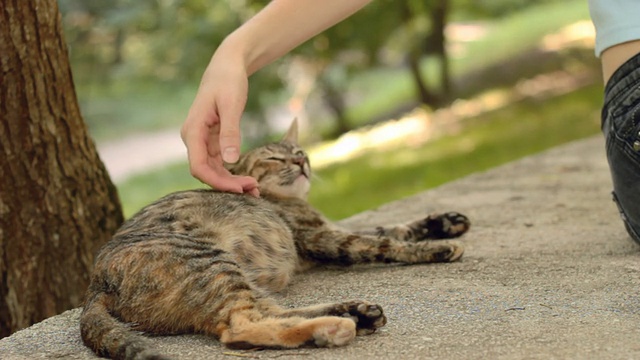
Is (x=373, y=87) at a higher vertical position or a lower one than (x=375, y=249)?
higher

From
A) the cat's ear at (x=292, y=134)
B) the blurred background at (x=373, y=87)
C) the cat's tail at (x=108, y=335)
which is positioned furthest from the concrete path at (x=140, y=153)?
the cat's tail at (x=108, y=335)

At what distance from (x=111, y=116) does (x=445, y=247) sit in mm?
18514

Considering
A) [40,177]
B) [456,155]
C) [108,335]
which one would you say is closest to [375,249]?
[108,335]

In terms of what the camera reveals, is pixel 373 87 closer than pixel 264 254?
No

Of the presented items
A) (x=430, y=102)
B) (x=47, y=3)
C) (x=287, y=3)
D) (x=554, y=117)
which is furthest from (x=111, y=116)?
(x=287, y=3)

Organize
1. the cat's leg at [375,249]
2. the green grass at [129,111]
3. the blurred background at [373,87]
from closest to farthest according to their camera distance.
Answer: the cat's leg at [375,249]
the blurred background at [373,87]
the green grass at [129,111]

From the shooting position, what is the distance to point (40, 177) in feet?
13.6

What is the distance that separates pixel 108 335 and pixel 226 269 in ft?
1.49

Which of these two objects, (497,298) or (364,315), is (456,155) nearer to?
(497,298)

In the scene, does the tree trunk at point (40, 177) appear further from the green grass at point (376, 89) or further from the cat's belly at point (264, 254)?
the green grass at point (376, 89)

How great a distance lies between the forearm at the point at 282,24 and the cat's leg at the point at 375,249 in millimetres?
943

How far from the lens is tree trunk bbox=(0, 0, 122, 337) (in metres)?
4.05

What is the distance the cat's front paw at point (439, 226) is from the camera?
4137 millimetres

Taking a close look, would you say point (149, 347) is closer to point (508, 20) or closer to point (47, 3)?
point (47, 3)
